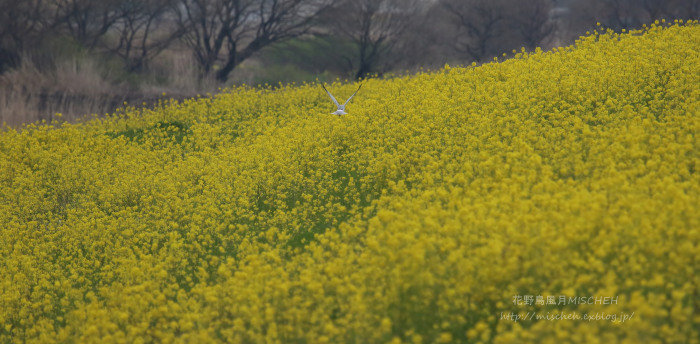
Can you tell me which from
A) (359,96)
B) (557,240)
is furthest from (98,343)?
(359,96)

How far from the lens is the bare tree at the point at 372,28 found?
37.9 m

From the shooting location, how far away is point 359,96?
57.2 feet

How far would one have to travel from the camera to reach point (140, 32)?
35688mm

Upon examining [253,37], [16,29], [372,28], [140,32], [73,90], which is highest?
[372,28]

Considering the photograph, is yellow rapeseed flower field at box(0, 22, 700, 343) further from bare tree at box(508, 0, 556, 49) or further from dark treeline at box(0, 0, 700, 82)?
bare tree at box(508, 0, 556, 49)

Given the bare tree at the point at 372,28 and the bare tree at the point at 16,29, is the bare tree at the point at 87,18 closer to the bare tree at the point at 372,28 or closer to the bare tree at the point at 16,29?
the bare tree at the point at 16,29

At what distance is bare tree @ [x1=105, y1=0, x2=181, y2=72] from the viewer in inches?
1320

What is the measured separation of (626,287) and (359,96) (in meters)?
12.2

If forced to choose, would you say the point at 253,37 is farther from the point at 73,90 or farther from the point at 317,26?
the point at 73,90

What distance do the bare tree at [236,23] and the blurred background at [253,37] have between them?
0.06m

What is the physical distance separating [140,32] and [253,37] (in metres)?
6.26

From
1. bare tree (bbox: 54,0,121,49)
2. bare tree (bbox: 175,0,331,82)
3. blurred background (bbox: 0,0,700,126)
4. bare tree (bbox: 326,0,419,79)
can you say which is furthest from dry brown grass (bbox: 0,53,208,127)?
bare tree (bbox: 326,0,419,79)

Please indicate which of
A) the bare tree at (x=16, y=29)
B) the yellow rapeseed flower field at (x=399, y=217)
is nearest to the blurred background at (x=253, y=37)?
the bare tree at (x=16, y=29)

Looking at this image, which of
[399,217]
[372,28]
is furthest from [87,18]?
[399,217]
